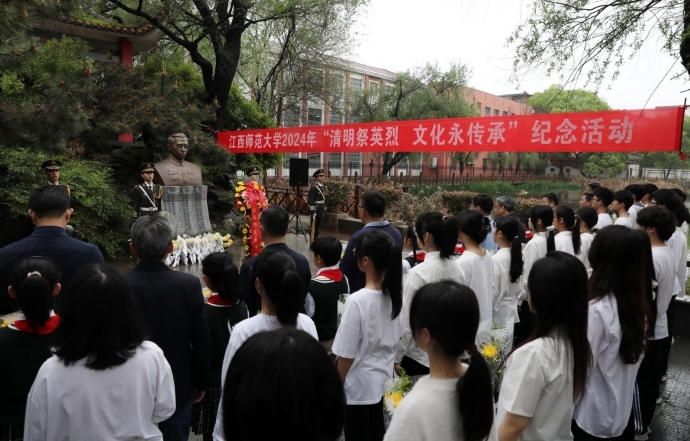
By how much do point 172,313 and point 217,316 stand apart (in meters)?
0.41

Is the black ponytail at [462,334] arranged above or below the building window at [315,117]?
below

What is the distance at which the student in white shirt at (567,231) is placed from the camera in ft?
13.2

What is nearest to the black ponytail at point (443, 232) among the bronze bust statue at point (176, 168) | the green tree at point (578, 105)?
the bronze bust statue at point (176, 168)

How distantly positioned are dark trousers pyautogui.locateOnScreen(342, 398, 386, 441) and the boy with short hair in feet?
2.12

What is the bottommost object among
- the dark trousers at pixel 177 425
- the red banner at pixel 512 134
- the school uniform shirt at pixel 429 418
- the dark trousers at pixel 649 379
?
the dark trousers at pixel 649 379

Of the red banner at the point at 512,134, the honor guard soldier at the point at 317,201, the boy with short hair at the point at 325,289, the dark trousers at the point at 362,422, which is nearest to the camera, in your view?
the dark trousers at the point at 362,422

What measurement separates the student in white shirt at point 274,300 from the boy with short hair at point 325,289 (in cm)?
90

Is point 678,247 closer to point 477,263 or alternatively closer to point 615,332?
point 477,263

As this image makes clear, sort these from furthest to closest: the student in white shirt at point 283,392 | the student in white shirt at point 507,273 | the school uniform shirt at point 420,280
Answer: the student in white shirt at point 507,273, the school uniform shirt at point 420,280, the student in white shirt at point 283,392

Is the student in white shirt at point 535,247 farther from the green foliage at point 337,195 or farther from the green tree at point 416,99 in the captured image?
the green tree at point 416,99

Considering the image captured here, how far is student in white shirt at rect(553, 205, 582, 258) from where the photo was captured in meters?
4.04

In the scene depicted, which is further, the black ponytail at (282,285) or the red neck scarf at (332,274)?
the red neck scarf at (332,274)

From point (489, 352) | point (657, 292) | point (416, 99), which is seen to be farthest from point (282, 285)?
point (416, 99)

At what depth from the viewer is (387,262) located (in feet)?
7.86
